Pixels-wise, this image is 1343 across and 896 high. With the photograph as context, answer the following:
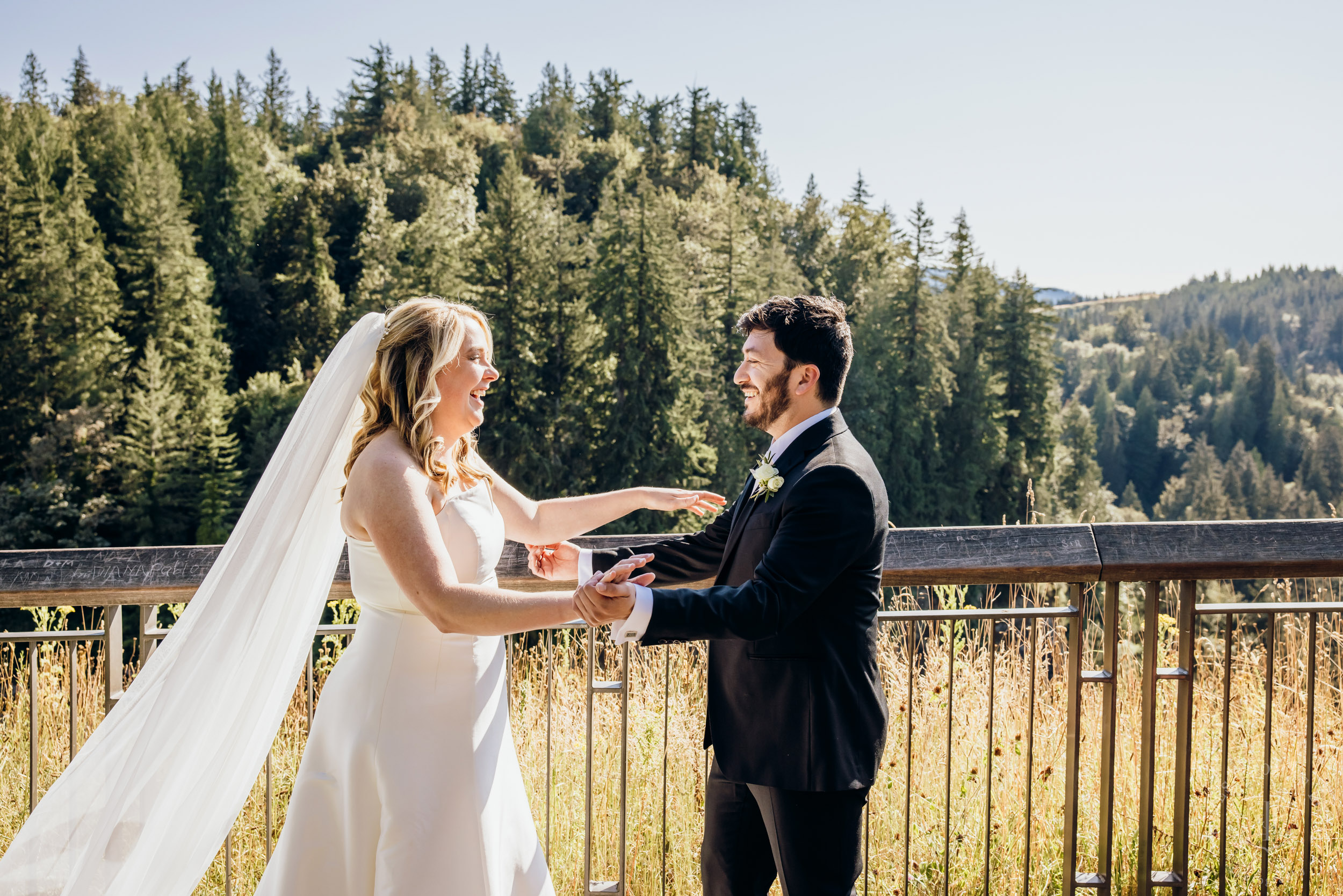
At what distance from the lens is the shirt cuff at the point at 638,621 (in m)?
1.94

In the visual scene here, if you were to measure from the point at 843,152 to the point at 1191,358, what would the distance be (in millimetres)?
55123

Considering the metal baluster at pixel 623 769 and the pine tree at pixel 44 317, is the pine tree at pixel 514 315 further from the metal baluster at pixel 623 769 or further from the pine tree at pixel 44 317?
the metal baluster at pixel 623 769

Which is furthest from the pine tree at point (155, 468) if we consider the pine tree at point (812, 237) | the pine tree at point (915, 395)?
the pine tree at point (812, 237)

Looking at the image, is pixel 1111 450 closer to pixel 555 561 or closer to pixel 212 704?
pixel 555 561

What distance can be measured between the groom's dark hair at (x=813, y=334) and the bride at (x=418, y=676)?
62 cm

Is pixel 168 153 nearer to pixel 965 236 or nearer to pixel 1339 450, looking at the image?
pixel 965 236

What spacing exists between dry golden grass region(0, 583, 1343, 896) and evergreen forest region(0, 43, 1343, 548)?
2687 centimetres

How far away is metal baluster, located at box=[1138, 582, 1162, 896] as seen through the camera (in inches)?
93.5

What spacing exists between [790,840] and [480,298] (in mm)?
41943

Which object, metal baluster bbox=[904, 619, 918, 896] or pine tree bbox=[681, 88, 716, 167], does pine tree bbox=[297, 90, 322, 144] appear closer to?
pine tree bbox=[681, 88, 716, 167]

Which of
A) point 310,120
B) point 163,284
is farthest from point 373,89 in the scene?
point 163,284

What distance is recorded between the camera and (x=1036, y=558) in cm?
228

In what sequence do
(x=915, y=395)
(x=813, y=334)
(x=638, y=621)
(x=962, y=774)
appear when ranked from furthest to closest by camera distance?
(x=915, y=395), (x=962, y=774), (x=813, y=334), (x=638, y=621)

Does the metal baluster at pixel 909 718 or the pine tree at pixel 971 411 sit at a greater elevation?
the pine tree at pixel 971 411
